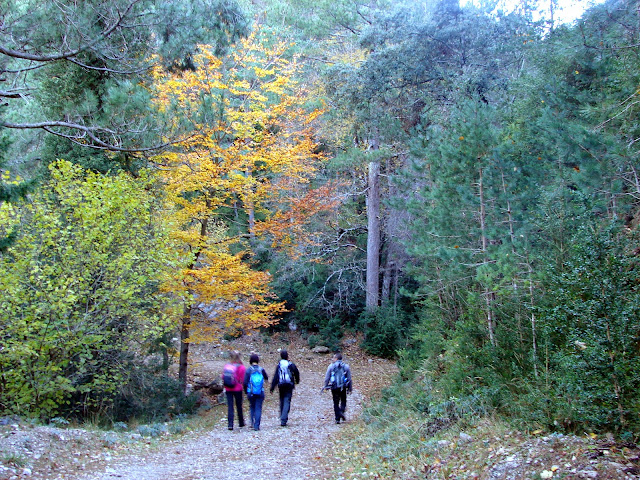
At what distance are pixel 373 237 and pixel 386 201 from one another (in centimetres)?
861

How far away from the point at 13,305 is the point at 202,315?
217 inches

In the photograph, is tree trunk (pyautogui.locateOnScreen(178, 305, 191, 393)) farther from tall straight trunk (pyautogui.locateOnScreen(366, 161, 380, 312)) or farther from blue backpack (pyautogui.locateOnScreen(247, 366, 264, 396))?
tall straight trunk (pyautogui.locateOnScreen(366, 161, 380, 312))

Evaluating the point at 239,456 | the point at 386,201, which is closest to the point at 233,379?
the point at 239,456

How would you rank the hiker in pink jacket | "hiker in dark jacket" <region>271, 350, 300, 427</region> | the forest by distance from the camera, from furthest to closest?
"hiker in dark jacket" <region>271, 350, 300, 427</region> < the hiker in pink jacket < the forest

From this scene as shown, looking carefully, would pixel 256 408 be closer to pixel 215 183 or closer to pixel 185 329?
pixel 185 329

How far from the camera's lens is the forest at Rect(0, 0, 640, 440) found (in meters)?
5.84

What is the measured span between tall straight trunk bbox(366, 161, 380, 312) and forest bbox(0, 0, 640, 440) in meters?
5.07

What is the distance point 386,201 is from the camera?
11922mm

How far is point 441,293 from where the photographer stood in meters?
11.8

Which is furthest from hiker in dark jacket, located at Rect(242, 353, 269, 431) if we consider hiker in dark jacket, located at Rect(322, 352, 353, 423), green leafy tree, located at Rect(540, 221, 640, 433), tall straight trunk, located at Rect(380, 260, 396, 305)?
tall straight trunk, located at Rect(380, 260, 396, 305)

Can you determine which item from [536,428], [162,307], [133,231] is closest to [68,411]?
[162,307]

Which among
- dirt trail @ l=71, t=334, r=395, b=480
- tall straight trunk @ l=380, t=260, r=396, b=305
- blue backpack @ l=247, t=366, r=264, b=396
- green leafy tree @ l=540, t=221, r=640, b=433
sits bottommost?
dirt trail @ l=71, t=334, r=395, b=480

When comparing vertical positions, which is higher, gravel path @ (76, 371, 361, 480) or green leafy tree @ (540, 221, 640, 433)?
green leafy tree @ (540, 221, 640, 433)

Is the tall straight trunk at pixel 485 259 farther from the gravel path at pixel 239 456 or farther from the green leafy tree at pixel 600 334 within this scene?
the gravel path at pixel 239 456
